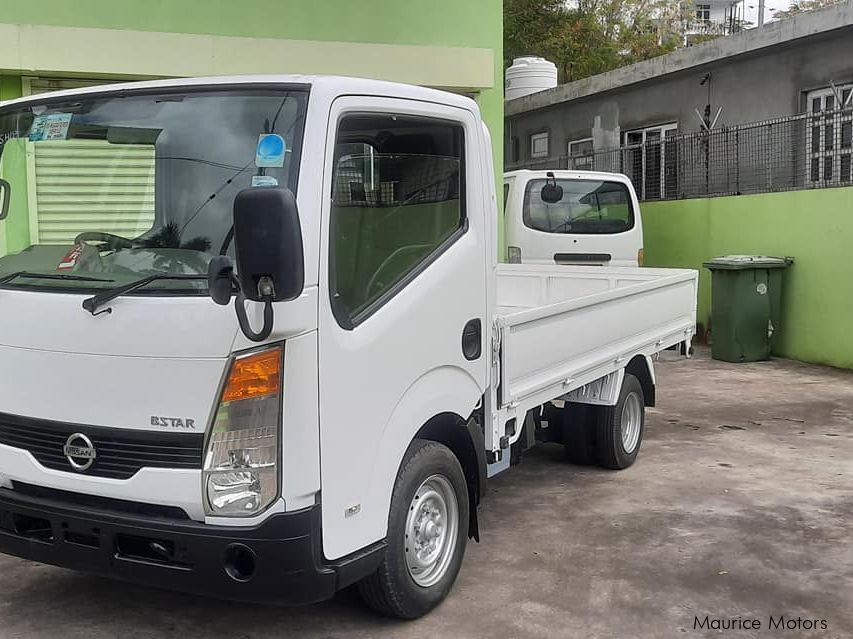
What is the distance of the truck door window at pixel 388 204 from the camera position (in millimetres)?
3340

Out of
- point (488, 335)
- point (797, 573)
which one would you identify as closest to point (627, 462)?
point (797, 573)

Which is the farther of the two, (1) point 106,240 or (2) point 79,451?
(1) point 106,240

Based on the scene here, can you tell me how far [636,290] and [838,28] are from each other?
7187 mm

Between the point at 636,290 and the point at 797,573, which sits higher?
the point at 636,290

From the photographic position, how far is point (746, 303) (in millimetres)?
10625

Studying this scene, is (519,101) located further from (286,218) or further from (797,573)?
(286,218)

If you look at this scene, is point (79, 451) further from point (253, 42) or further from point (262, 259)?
point (253, 42)

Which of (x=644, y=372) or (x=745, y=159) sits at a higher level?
(x=745, y=159)

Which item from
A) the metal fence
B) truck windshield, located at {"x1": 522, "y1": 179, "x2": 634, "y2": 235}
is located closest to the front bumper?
truck windshield, located at {"x1": 522, "y1": 179, "x2": 634, "y2": 235}

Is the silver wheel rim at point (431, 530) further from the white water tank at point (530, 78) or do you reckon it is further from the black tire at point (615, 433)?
the white water tank at point (530, 78)

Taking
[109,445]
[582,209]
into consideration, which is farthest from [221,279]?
[582,209]

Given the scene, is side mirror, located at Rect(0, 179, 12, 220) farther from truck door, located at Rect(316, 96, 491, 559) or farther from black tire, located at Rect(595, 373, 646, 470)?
black tire, located at Rect(595, 373, 646, 470)

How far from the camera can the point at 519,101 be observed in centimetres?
1747

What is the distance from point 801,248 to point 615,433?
6.08 metres
